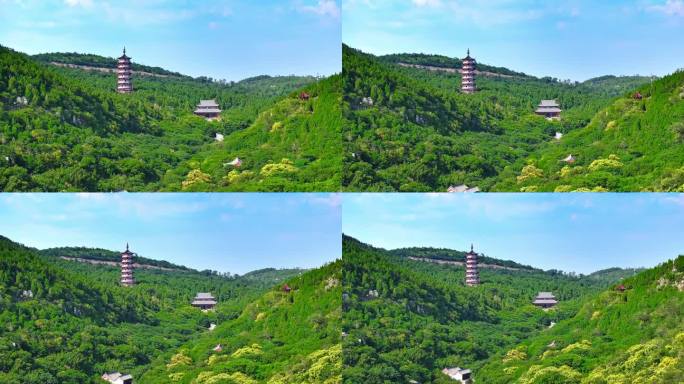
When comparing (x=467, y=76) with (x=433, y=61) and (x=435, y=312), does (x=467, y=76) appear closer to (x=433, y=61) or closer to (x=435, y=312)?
(x=433, y=61)

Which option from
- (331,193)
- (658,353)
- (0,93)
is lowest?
(658,353)

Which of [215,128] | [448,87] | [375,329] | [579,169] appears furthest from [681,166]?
[215,128]

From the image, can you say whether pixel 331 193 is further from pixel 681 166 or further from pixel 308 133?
pixel 681 166

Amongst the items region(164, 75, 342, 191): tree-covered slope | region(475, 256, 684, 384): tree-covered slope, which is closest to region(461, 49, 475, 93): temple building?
region(164, 75, 342, 191): tree-covered slope

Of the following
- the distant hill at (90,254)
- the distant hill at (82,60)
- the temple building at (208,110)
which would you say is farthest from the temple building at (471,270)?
the distant hill at (82,60)

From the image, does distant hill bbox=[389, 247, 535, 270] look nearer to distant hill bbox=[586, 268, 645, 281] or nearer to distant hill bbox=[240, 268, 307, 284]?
distant hill bbox=[586, 268, 645, 281]

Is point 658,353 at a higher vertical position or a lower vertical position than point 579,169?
lower
